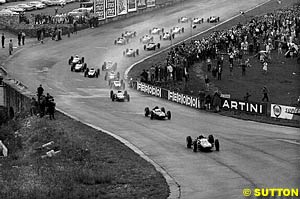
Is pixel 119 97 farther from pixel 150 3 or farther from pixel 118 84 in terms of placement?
pixel 150 3

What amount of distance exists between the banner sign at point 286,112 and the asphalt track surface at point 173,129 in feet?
5.82

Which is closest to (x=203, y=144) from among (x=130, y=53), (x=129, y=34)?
(x=130, y=53)

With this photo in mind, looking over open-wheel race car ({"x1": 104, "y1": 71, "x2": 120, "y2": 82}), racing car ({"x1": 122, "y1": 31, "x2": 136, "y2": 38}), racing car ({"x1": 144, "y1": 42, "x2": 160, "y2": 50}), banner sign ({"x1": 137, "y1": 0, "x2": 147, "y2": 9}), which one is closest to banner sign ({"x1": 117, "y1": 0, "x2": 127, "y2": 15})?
banner sign ({"x1": 137, "y1": 0, "x2": 147, "y2": 9})

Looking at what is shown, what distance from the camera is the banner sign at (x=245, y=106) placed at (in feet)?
152

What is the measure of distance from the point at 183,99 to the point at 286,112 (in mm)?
9828

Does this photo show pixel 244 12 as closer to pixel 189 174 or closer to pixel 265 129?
pixel 265 129

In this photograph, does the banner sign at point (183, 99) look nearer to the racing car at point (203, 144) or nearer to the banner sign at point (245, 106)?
the banner sign at point (245, 106)

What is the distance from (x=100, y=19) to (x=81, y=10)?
689 centimetres

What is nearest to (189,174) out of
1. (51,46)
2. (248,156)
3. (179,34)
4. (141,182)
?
(141,182)

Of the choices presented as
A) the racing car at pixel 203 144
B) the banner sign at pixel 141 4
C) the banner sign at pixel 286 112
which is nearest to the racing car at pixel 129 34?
the banner sign at pixel 141 4

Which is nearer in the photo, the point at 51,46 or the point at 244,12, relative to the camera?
the point at 51,46

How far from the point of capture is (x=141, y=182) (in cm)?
2658

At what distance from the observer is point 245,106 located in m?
47.2

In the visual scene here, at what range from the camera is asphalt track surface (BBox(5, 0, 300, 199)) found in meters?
27.7
